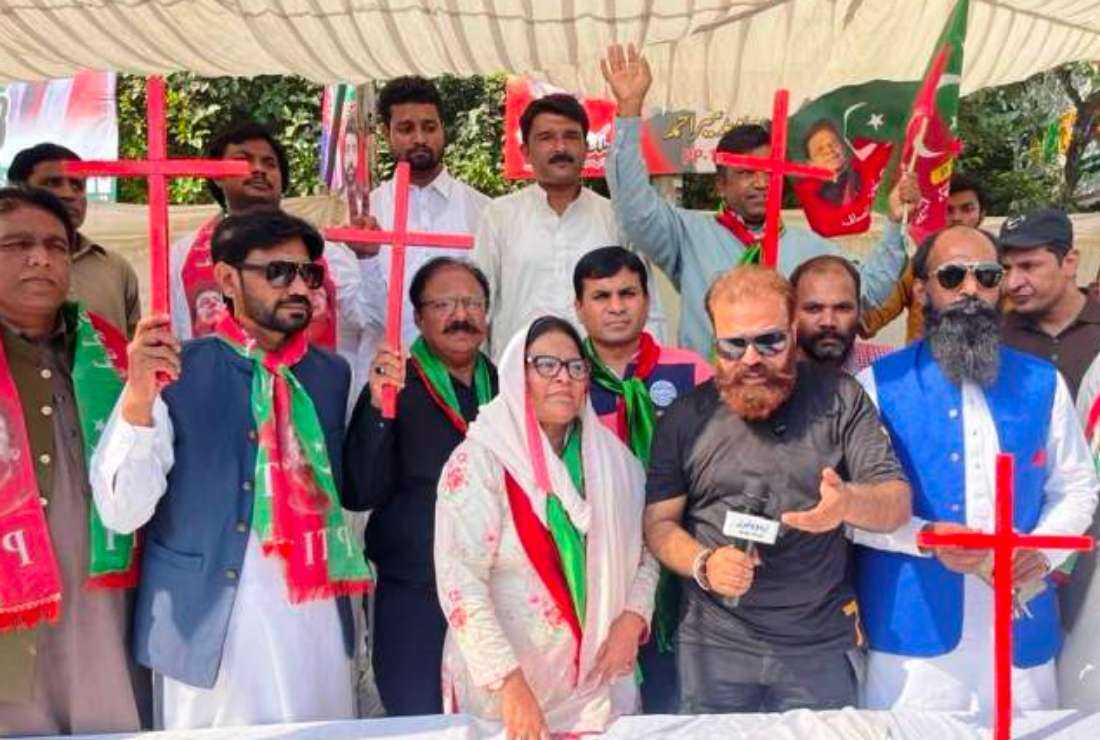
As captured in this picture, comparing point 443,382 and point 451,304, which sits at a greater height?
point 451,304

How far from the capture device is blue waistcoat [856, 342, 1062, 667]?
8.21ft

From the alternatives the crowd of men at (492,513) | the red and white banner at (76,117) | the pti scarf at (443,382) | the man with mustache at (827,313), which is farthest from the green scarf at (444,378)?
the red and white banner at (76,117)

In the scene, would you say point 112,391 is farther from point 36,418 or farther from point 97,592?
point 97,592

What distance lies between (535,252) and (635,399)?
1.17 m

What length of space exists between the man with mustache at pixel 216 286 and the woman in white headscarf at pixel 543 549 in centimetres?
130

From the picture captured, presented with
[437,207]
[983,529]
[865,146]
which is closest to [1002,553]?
[983,529]

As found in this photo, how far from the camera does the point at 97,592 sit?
8.25 ft

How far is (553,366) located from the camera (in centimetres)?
245

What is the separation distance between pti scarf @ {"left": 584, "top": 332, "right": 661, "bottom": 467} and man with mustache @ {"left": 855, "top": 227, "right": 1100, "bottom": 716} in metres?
0.56

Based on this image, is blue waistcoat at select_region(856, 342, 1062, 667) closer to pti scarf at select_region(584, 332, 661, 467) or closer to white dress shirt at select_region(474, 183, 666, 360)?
pti scarf at select_region(584, 332, 661, 467)

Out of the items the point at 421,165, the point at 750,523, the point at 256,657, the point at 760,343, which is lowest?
the point at 256,657

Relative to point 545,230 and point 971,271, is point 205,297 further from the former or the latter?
point 971,271

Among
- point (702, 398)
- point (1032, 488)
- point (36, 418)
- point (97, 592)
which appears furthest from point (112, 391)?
point (1032, 488)

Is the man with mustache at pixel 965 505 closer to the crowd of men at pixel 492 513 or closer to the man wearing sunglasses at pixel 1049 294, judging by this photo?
the crowd of men at pixel 492 513
